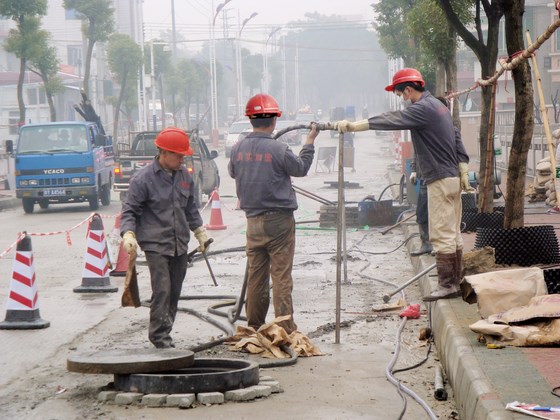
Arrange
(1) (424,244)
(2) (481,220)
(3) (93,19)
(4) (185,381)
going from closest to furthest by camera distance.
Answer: (4) (185,381) → (2) (481,220) → (1) (424,244) → (3) (93,19)

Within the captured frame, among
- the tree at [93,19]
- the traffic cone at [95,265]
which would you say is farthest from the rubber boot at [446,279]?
the tree at [93,19]

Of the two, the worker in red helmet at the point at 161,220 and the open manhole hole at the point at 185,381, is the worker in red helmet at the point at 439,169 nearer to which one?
the worker in red helmet at the point at 161,220

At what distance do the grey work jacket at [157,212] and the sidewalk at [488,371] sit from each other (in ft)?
7.39

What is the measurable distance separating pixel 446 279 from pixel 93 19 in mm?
42373

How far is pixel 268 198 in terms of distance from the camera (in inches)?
365

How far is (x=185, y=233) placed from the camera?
892 centimetres

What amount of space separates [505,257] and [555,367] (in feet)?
14.3

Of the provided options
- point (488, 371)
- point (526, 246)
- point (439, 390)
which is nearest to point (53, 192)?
point (526, 246)

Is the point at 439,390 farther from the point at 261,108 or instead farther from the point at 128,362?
the point at 261,108

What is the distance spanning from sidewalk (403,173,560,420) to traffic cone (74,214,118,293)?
203 inches

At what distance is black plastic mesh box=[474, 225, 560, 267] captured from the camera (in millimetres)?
11000

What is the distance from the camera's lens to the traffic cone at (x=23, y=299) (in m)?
10.6

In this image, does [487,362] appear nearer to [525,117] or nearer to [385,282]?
[525,117]

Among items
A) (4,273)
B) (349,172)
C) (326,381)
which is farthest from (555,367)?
(349,172)
